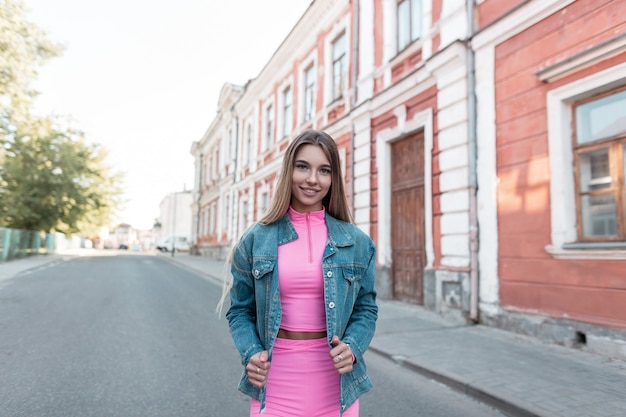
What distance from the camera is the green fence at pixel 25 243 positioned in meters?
20.1

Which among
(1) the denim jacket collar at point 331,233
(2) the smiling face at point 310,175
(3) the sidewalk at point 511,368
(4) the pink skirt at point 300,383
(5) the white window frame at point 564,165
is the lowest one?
(3) the sidewalk at point 511,368

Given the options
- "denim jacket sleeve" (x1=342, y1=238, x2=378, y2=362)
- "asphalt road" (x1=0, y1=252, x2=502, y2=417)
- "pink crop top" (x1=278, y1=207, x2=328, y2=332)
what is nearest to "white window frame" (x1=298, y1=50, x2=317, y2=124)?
"asphalt road" (x1=0, y1=252, x2=502, y2=417)

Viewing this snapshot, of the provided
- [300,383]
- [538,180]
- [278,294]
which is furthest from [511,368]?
[278,294]

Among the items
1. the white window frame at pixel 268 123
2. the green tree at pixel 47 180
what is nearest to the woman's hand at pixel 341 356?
the white window frame at pixel 268 123

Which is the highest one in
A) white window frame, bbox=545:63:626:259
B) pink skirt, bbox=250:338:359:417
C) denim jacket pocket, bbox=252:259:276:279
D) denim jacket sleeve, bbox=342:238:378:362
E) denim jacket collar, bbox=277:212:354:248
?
white window frame, bbox=545:63:626:259

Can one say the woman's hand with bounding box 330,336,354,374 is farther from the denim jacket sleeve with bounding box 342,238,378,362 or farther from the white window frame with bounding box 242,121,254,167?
the white window frame with bounding box 242,121,254,167

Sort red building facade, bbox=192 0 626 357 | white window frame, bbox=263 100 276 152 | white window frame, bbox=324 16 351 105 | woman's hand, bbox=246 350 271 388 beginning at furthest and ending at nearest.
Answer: white window frame, bbox=263 100 276 152, white window frame, bbox=324 16 351 105, red building facade, bbox=192 0 626 357, woman's hand, bbox=246 350 271 388

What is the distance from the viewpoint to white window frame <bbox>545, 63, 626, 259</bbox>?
5695 millimetres

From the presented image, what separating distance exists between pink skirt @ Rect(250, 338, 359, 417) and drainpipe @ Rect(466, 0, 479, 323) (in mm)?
6315

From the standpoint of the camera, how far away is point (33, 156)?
958 inches

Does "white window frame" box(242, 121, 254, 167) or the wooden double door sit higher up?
"white window frame" box(242, 121, 254, 167)

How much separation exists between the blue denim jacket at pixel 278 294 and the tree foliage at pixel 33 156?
741 inches

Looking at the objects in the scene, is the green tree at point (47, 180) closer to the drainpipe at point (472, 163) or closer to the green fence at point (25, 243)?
the green fence at point (25, 243)

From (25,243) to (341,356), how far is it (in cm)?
2773
